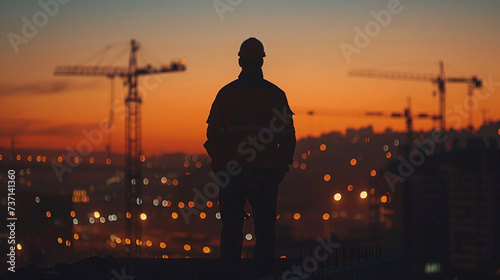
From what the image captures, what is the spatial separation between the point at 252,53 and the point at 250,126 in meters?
0.84

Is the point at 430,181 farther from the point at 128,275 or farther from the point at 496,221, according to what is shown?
the point at 128,275

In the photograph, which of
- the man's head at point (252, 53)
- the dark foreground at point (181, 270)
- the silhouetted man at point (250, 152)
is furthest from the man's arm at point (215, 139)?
the dark foreground at point (181, 270)

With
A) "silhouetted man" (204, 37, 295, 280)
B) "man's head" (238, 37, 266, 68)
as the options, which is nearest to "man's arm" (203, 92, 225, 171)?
"silhouetted man" (204, 37, 295, 280)

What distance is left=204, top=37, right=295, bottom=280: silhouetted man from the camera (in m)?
9.29

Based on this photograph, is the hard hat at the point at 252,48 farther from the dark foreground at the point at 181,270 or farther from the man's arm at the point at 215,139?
the dark foreground at the point at 181,270

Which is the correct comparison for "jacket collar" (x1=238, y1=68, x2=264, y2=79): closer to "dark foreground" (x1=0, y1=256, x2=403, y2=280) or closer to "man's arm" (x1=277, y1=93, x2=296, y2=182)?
"man's arm" (x1=277, y1=93, x2=296, y2=182)

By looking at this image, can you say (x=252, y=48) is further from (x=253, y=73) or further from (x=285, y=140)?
(x=285, y=140)

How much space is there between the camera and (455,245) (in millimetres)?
184500

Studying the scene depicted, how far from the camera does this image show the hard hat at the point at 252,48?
9539 mm

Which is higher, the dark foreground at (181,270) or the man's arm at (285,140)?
the man's arm at (285,140)

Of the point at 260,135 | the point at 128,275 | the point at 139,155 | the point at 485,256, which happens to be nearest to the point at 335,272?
the point at 260,135

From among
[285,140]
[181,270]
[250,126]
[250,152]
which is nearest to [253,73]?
[250,126]

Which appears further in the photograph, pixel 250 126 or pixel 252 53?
pixel 252 53

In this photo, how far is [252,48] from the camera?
9.55 m
